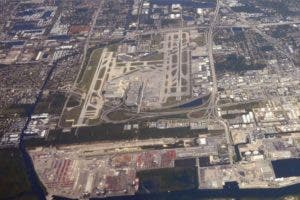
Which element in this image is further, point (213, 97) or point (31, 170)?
point (213, 97)

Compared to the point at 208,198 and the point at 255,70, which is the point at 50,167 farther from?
the point at 255,70

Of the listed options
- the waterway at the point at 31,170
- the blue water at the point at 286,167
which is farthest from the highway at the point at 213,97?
the waterway at the point at 31,170

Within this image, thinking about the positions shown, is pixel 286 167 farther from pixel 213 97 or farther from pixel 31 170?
pixel 31 170

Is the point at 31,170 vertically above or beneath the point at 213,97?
beneath

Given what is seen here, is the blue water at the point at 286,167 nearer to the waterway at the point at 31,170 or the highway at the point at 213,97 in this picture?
the highway at the point at 213,97

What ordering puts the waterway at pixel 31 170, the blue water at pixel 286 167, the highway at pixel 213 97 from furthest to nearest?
the highway at pixel 213 97, the waterway at pixel 31 170, the blue water at pixel 286 167

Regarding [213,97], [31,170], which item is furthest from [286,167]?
[31,170]

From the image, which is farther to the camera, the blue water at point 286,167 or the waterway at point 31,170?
the waterway at point 31,170

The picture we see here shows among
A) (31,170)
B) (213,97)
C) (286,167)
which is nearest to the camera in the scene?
(286,167)

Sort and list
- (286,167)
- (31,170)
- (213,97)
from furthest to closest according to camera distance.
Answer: (213,97)
(31,170)
(286,167)

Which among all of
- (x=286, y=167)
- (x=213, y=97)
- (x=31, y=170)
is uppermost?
(x=213, y=97)

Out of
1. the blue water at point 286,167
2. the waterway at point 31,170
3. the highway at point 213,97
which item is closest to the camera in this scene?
the blue water at point 286,167
